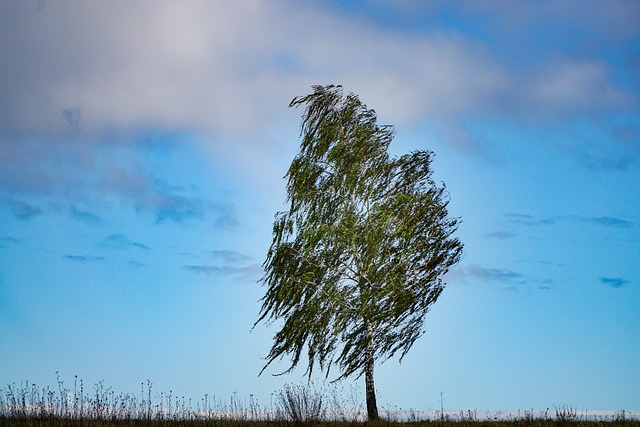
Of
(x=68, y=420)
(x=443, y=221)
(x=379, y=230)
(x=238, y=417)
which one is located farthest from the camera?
(x=443, y=221)

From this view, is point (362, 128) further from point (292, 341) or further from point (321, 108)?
point (292, 341)

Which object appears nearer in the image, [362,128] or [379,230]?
[379,230]

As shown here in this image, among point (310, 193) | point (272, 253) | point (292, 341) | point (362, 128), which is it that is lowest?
point (292, 341)

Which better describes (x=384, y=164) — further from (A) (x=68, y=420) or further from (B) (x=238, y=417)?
(A) (x=68, y=420)

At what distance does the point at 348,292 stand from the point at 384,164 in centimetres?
451

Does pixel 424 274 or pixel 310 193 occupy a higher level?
pixel 310 193

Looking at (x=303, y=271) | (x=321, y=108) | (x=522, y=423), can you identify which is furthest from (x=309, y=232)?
(x=522, y=423)

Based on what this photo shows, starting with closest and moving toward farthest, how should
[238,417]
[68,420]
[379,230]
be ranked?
1. [68,420]
2. [238,417]
3. [379,230]

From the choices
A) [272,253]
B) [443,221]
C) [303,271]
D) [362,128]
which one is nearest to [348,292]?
[303,271]

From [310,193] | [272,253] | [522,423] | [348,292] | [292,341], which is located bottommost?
[522,423]

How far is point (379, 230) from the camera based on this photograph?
1873 centimetres

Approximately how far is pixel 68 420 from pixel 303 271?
7.77 metres

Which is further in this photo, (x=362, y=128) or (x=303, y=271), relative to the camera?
(x=362, y=128)

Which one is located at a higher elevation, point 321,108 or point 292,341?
point 321,108
